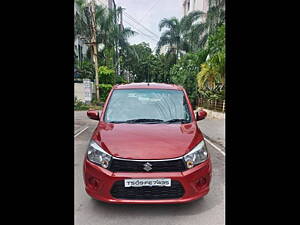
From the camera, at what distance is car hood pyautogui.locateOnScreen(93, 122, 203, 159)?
118 inches

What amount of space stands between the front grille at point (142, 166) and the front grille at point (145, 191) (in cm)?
15

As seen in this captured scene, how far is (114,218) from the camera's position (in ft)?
10.0

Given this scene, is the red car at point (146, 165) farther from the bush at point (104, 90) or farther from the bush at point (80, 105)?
the bush at point (104, 90)

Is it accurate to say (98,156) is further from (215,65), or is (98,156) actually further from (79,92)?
(79,92)

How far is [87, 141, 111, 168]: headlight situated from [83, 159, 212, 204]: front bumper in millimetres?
55

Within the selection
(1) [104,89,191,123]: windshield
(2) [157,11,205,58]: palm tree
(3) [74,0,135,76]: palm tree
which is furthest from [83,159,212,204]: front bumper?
(2) [157,11,205,58]: palm tree

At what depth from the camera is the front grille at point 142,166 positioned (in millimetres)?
2916

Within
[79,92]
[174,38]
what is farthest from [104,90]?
[174,38]

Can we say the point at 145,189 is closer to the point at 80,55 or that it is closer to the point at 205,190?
the point at 205,190

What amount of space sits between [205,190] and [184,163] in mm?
500

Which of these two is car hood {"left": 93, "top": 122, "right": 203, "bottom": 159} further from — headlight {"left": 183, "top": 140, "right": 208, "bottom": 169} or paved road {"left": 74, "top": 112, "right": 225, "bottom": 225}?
paved road {"left": 74, "top": 112, "right": 225, "bottom": 225}

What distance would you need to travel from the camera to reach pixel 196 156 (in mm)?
3096

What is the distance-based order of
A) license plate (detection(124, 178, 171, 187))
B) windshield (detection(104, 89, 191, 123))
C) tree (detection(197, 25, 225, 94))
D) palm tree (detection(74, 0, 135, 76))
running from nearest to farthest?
license plate (detection(124, 178, 171, 187)) < windshield (detection(104, 89, 191, 123)) < tree (detection(197, 25, 225, 94)) < palm tree (detection(74, 0, 135, 76))

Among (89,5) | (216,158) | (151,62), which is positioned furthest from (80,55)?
(216,158)
